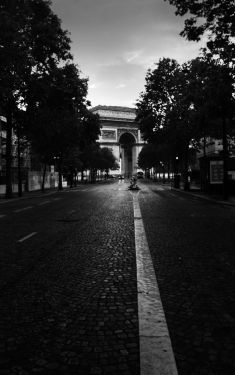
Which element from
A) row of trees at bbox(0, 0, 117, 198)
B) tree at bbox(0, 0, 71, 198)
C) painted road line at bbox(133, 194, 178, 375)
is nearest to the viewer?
painted road line at bbox(133, 194, 178, 375)

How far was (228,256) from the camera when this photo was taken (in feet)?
26.5

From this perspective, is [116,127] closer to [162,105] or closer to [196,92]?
[162,105]

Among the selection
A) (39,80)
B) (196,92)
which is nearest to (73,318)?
(196,92)

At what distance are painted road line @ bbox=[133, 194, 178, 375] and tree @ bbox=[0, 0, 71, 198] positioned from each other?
2335cm

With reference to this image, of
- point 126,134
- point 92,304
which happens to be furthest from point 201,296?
point 126,134

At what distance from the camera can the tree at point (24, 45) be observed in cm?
2731

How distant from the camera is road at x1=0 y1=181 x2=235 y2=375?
11.5 ft

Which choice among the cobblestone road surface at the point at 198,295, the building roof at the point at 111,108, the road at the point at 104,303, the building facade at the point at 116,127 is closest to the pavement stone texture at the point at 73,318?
the road at the point at 104,303

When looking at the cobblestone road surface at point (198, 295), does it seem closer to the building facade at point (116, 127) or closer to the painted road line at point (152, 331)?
the painted road line at point (152, 331)

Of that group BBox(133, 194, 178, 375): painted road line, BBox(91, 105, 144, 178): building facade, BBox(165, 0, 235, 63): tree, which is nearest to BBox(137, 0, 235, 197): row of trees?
BBox(165, 0, 235, 63): tree

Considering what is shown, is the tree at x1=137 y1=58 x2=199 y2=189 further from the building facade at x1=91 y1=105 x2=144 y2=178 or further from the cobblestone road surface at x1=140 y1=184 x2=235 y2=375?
the building facade at x1=91 y1=105 x2=144 y2=178

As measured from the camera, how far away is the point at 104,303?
5.10 m

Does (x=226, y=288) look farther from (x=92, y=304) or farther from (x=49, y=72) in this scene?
(x=49, y=72)

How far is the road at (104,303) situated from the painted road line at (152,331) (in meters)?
0.07
